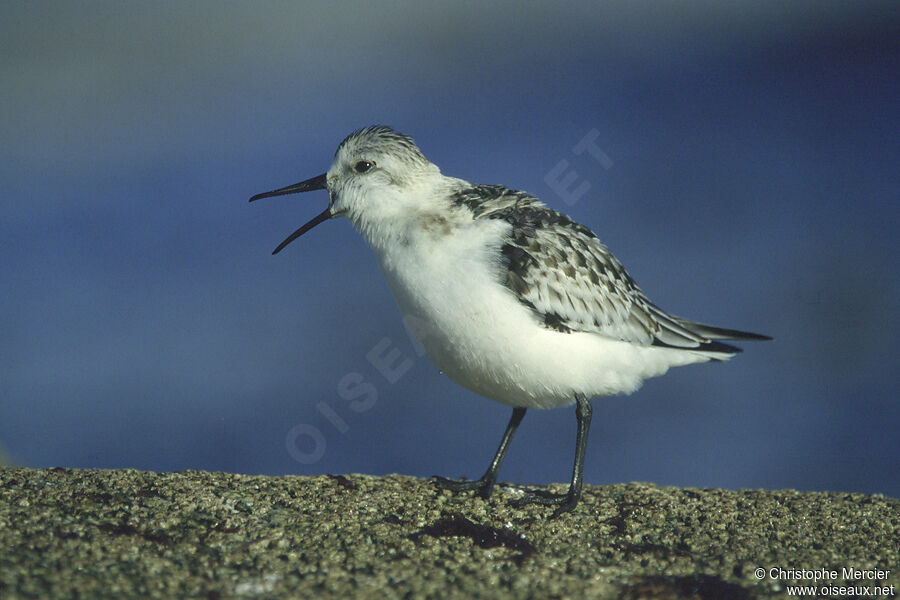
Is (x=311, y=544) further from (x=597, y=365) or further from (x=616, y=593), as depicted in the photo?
(x=597, y=365)

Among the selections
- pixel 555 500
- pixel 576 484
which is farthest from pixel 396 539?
pixel 576 484

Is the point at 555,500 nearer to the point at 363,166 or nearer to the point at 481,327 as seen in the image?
the point at 481,327

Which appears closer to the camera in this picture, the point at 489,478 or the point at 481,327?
the point at 481,327

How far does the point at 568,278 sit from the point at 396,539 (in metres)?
2.33

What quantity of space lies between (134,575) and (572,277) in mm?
3470

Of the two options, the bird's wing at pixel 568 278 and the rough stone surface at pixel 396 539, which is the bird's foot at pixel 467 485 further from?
the bird's wing at pixel 568 278

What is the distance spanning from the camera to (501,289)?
5426mm

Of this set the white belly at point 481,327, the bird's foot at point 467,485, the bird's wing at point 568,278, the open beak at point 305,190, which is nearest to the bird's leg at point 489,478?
the bird's foot at point 467,485

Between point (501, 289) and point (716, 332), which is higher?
point (716, 332)

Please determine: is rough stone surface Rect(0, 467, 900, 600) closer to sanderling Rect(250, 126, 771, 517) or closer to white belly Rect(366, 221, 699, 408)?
sanderling Rect(250, 126, 771, 517)

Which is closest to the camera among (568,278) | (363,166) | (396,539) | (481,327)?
(396,539)

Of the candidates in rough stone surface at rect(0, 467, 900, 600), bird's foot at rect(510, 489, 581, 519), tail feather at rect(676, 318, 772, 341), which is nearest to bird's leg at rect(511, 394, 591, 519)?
bird's foot at rect(510, 489, 581, 519)

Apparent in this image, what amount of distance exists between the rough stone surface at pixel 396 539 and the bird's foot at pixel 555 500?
0.29 feet

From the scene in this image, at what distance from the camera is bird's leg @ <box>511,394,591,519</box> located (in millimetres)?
5336
